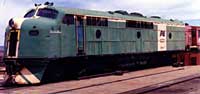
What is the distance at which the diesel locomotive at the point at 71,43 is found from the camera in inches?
648

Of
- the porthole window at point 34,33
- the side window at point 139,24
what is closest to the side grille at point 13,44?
the porthole window at point 34,33

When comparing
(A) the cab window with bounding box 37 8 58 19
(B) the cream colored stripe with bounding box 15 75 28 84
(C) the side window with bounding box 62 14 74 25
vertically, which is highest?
(A) the cab window with bounding box 37 8 58 19

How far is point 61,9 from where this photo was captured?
17.6 m

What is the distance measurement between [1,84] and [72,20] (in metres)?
4.05

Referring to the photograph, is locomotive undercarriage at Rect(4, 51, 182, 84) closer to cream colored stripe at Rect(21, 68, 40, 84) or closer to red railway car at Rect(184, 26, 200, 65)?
cream colored stripe at Rect(21, 68, 40, 84)

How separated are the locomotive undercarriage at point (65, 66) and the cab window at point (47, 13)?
186cm

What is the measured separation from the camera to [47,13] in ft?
57.5

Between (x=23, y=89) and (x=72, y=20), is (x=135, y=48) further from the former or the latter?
(x=23, y=89)

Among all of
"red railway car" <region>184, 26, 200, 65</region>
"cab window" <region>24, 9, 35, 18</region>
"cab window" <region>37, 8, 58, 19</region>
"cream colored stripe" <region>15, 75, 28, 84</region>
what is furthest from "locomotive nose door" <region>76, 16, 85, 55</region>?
"red railway car" <region>184, 26, 200, 65</region>

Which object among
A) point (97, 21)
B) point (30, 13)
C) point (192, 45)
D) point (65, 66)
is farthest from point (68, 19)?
point (192, 45)

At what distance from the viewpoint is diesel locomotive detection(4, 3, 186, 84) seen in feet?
54.0

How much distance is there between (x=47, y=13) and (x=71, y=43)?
166cm

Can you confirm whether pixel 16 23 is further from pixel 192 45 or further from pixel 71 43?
pixel 192 45

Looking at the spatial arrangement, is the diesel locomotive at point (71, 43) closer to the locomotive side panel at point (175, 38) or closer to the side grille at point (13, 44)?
the side grille at point (13, 44)
